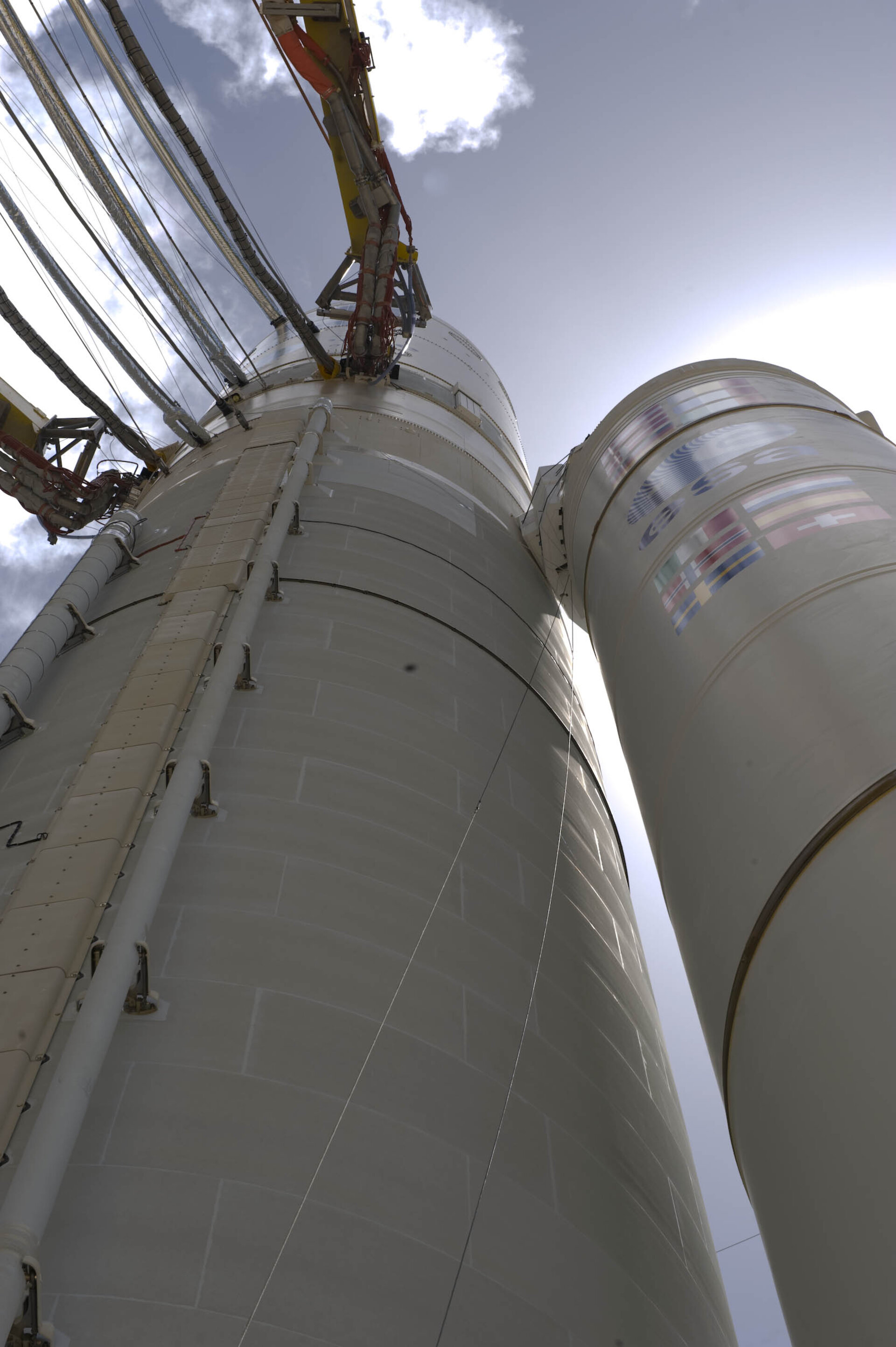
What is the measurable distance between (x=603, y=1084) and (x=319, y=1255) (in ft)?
9.78

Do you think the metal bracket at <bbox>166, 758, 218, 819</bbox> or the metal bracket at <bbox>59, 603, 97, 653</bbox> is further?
the metal bracket at <bbox>59, 603, 97, 653</bbox>

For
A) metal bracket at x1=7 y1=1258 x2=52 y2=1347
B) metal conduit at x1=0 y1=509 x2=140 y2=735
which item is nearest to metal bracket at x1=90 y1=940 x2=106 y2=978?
metal bracket at x1=7 y1=1258 x2=52 y2=1347

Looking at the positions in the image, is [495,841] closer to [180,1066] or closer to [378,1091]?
[378,1091]

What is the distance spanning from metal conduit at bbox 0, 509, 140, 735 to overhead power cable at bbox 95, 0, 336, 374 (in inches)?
245

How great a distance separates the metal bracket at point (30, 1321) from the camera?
14.1ft

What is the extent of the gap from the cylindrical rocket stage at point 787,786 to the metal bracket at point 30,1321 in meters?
3.65

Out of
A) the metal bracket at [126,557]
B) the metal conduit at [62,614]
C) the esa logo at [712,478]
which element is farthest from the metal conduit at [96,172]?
the esa logo at [712,478]

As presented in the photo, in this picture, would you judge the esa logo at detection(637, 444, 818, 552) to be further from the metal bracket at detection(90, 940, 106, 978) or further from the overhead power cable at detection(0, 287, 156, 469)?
the overhead power cable at detection(0, 287, 156, 469)

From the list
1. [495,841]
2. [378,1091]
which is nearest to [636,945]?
[495,841]

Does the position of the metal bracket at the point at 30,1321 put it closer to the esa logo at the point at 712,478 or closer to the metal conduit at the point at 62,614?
the metal conduit at the point at 62,614

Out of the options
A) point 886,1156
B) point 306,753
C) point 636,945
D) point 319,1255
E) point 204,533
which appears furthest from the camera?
point 204,533

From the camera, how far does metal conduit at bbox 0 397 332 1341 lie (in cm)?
434

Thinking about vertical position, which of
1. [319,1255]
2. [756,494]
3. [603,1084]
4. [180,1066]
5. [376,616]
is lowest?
[319,1255]

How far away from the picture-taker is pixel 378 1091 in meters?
5.89
